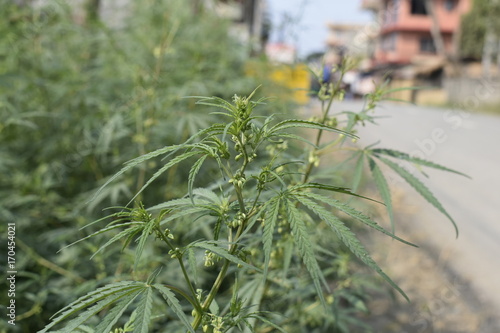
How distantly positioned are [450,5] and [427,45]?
349 cm

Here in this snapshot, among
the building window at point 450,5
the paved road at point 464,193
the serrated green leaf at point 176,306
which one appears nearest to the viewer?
the serrated green leaf at point 176,306

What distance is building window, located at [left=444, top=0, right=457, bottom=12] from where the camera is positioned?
1602 inches

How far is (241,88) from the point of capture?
2758 mm

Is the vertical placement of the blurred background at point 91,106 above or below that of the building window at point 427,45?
above

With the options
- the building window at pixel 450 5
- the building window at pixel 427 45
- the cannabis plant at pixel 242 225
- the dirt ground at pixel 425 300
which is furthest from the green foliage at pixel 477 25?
the cannabis plant at pixel 242 225

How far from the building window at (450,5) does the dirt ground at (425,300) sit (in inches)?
1610

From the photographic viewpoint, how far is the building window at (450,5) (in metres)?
40.7

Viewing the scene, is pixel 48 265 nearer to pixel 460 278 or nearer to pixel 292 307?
pixel 292 307

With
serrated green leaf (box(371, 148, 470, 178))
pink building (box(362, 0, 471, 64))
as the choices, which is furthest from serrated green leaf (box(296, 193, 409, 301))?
pink building (box(362, 0, 471, 64))

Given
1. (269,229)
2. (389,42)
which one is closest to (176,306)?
(269,229)

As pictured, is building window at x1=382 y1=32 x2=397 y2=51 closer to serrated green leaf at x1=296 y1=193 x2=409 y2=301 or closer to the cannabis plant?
the cannabis plant

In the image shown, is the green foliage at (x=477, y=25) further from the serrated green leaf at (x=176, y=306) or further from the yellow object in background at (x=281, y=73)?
the serrated green leaf at (x=176, y=306)

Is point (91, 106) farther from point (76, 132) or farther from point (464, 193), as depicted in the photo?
point (464, 193)

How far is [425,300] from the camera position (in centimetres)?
346
